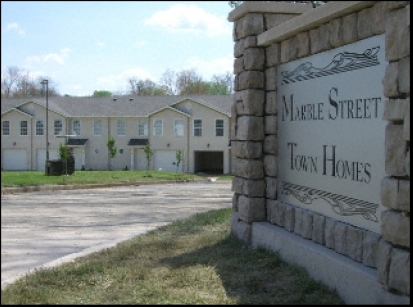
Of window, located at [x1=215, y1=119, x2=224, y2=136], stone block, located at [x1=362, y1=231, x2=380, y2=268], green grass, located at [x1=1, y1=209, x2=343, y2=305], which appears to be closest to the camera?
stone block, located at [x1=362, y1=231, x2=380, y2=268]

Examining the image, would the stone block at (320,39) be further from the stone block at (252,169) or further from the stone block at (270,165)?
the stone block at (252,169)

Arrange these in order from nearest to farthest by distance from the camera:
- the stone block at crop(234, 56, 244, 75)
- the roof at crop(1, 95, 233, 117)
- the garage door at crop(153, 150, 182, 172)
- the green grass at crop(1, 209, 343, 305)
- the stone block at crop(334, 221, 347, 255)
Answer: the green grass at crop(1, 209, 343, 305) < the stone block at crop(334, 221, 347, 255) < the stone block at crop(234, 56, 244, 75) < the garage door at crop(153, 150, 182, 172) < the roof at crop(1, 95, 233, 117)

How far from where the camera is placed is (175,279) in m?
6.78

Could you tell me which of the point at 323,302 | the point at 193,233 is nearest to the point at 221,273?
the point at 323,302

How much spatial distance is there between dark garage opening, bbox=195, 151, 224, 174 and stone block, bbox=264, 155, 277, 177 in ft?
125

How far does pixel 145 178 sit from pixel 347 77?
86.0ft

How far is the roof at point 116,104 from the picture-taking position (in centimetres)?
4650

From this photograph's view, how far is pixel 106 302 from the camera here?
5785mm

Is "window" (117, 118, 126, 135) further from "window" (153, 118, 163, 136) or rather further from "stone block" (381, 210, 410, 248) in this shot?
"stone block" (381, 210, 410, 248)

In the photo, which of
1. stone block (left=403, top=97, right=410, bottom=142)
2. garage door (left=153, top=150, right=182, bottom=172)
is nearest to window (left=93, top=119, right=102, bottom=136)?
garage door (left=153, top=150, right=182, bottom=172)

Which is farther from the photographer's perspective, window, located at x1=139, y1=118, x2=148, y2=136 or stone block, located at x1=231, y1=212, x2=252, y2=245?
window, located at x1=139, y1=118, x2=148, y2=136

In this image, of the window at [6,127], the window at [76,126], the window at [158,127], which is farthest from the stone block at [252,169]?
the window at [6,127]

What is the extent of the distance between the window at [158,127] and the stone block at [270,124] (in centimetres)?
3803

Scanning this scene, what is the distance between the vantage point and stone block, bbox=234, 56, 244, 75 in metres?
9.15
